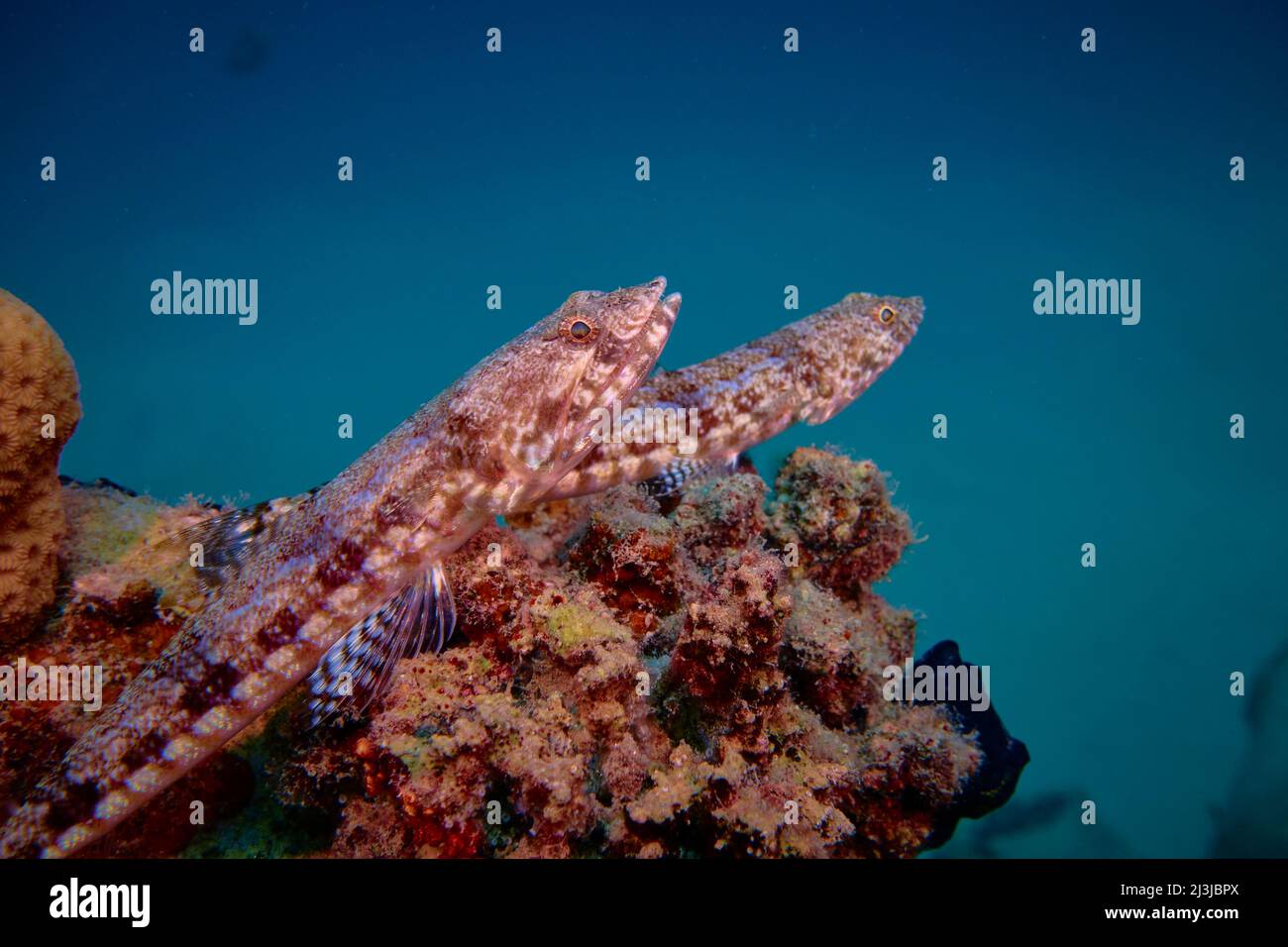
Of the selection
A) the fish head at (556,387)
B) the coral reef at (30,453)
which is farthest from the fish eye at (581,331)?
the coral reef at (30,453)

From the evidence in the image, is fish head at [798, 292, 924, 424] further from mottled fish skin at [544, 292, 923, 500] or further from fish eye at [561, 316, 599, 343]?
fish eye at [561, 316, 599, 343]

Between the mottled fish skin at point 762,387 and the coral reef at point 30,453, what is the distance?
138 inches

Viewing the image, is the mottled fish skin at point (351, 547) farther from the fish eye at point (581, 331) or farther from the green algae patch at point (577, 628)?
the green algae patch at point (577, 628)

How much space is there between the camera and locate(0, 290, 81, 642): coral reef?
390cm

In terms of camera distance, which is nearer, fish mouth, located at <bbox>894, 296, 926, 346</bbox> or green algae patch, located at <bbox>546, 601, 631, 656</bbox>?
green algae patch, located at <bbox>546, 601, 631, 656</bbox>

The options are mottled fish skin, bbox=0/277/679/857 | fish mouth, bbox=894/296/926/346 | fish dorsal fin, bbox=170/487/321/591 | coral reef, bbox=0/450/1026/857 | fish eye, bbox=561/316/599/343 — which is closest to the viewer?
coral reef, bbox=0/450/1026/857

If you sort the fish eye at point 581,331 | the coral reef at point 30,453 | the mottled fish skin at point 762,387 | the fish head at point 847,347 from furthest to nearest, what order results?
the fish head at point 847,347 < the mottled fish skin at point 762,387 < the fish eye at point 581,331 < the coral reef at point 30,453

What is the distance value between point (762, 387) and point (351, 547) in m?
4.38

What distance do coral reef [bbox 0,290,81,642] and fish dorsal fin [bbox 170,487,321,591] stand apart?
3.35ft

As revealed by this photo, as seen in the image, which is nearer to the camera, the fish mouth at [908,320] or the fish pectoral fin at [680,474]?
the fish pectoral fin at [680,474]

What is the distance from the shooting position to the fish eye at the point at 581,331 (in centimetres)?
407

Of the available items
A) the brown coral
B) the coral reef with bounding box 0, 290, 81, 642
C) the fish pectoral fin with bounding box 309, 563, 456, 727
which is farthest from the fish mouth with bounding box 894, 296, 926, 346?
the coral reef with bounding box 0, 290, 81, 642
